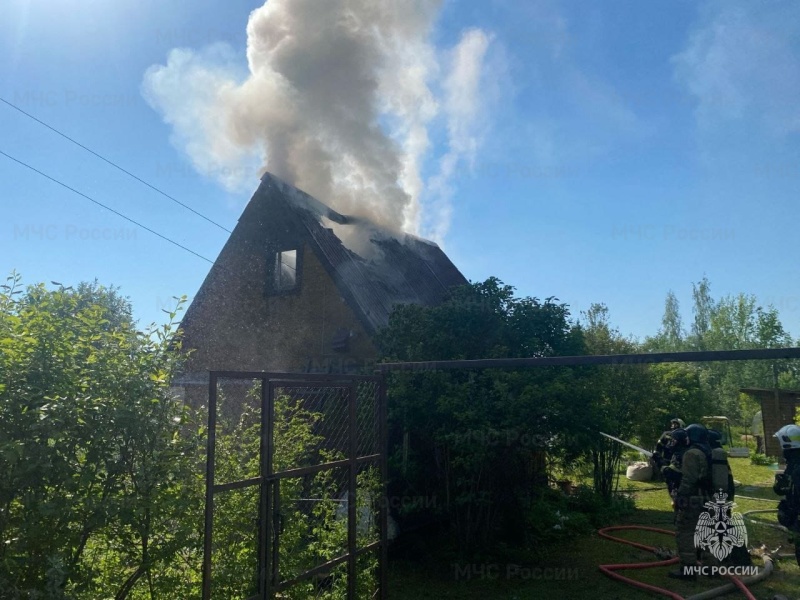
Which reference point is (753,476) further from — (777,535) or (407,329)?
(407,329)

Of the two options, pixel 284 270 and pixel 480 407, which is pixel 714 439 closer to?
pixel 480 407

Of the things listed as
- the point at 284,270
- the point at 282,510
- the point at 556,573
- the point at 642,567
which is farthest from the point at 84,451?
the point at 284,270

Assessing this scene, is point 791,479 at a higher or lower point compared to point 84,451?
lower

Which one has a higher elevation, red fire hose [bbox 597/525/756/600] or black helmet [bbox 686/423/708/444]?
black helmet [bbox 686/423/708/444]

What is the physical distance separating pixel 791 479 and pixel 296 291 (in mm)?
9253

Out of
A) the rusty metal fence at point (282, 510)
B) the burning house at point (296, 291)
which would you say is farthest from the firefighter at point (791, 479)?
the burning house at point (296, 291)

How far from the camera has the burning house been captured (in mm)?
11281

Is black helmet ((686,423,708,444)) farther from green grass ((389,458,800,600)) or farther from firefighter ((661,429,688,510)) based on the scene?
green grass ((389,458,800,600))

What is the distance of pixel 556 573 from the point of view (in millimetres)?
7430

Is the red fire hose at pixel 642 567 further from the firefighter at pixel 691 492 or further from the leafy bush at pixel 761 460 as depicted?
the leafy bush at pixel 761 460

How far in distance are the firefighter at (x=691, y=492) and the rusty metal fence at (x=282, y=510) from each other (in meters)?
4.01

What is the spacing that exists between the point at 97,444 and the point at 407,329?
19.2 ft

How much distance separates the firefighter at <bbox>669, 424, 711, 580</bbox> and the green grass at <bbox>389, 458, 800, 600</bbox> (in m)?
0.33

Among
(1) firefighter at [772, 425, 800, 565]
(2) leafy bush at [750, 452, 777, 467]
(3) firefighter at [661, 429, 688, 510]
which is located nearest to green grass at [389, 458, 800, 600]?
(1) firefighter at [772, 425, 800, 565]
